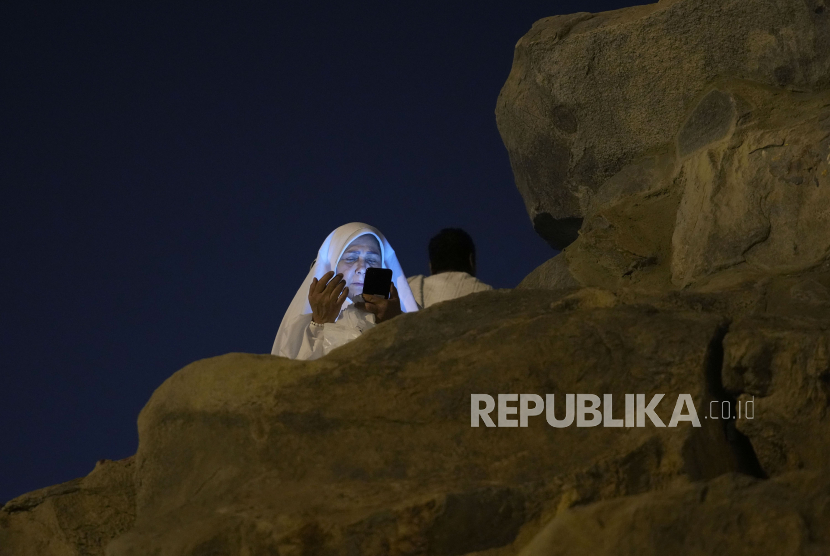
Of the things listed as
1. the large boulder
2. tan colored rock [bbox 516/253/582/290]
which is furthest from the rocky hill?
tan colored rock [bbox 516/253/582/290]

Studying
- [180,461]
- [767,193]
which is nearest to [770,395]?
[767,193]

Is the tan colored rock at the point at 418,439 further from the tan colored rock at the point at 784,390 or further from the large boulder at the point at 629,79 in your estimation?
the large boulder at the point at 629,79

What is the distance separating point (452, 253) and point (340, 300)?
3.03 ft

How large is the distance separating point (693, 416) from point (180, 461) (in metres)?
1.40

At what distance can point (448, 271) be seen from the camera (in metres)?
4.66

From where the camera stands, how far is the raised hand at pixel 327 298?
3.95m

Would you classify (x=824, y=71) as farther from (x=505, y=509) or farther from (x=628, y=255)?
(x=505, y=509)

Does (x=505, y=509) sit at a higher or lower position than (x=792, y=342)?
lower

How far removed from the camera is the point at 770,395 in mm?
2205

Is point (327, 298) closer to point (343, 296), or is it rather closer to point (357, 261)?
point (343, 296)

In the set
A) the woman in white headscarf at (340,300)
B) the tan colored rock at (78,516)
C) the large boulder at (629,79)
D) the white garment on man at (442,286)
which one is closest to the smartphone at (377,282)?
the woman in white headscarf at (340,300)

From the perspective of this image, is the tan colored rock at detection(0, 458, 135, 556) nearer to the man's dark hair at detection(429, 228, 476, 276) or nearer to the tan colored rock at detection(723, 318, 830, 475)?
the tan colored rock at detection(723, 318, 830, 475)

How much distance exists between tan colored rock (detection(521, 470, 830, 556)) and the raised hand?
225 cm

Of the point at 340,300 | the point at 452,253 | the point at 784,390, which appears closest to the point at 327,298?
the point at 340,300
